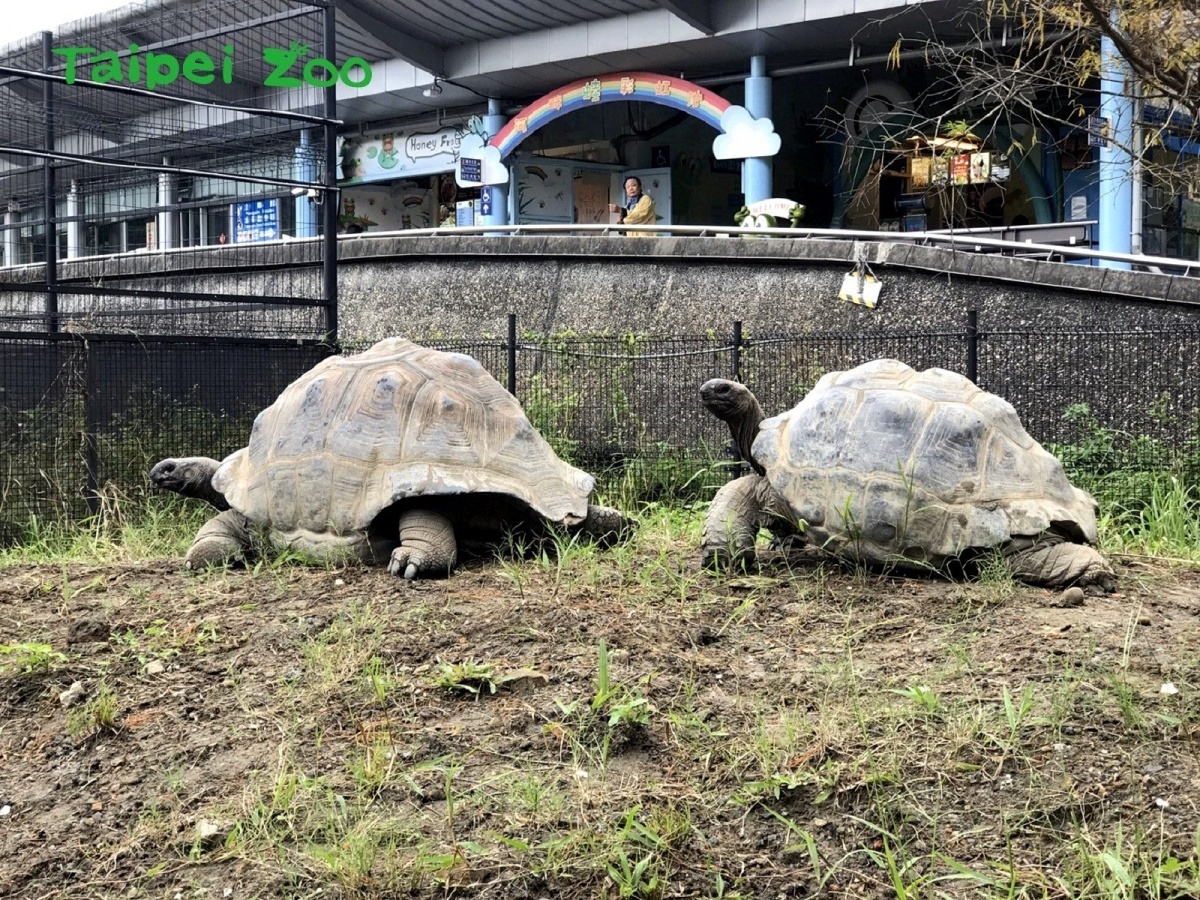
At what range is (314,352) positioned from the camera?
353 inches

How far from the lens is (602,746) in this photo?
129 inches

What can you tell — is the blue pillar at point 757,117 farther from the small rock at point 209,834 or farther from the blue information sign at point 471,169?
the small rock at point 209,834

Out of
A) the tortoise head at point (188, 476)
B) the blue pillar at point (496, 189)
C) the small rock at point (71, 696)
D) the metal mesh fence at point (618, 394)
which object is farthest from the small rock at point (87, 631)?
the blue pillar at point (496, 189)

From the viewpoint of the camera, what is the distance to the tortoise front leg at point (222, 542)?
5988 mm

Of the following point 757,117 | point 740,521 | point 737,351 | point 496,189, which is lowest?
point 740,521

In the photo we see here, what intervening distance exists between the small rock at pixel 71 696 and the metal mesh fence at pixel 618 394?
383 centimetres

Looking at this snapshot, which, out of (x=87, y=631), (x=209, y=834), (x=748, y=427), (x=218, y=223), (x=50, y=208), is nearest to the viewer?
(x=209, y=834)

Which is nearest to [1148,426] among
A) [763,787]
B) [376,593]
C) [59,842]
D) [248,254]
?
[376,593]

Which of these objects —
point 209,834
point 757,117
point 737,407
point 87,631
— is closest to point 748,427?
point 737,407

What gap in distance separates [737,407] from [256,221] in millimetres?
16052

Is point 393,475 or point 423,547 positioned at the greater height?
point 393,475

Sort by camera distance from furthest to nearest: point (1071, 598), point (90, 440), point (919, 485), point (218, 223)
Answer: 1. point (218, 223)
2. point (90, 440)
3. point (919, 485)
4. point (1071, 598)

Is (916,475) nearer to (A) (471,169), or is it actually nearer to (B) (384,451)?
(B) (384,451)

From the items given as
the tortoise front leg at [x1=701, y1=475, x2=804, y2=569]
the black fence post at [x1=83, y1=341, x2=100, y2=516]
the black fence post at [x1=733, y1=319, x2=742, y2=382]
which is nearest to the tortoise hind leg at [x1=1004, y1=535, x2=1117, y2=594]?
the tortoise front leg at [x1=701, y1=475, x2=804, y2=569]
